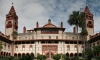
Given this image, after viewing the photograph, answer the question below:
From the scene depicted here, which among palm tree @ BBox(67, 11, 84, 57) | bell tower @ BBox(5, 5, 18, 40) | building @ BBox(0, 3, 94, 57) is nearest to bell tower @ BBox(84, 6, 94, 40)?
building @ BBox(0, 3, 94, 57)

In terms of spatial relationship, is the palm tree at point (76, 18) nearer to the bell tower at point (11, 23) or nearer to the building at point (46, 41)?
the building at point (46, 41)

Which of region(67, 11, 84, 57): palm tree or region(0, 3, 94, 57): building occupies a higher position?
region(67, 11, 84, 57): palm tree

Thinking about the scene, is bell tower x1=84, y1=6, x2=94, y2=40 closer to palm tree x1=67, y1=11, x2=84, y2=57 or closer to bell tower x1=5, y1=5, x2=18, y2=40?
palm tree x1=67, y1=11, x2=84, y2=57

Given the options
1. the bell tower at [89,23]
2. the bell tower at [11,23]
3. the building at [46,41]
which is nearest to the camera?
the building at [46,41]

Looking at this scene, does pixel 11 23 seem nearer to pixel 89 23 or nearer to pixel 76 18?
pixel 76 18

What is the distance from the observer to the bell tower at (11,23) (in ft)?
286

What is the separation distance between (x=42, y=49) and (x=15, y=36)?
1308 centimetres

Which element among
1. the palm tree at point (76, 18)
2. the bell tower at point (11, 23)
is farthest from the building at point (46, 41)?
the palm tree at point (76, 18)

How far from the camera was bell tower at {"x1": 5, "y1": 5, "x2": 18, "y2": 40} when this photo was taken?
87062 mm

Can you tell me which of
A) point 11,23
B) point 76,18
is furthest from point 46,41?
point 76,18

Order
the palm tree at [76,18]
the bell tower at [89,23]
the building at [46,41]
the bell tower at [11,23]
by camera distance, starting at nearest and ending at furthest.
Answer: the palm tree at [76,18]
the building at [46,41]
the bell tower at [89,23]
the bell tower at [11,23]

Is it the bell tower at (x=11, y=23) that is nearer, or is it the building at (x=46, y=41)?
the building at (x=46, y=41)

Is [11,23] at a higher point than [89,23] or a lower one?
higher

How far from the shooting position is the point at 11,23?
8794 centimetres
